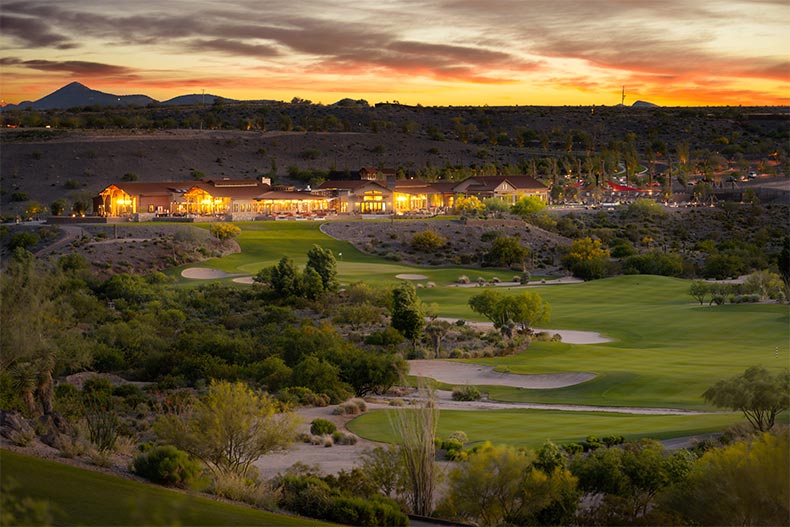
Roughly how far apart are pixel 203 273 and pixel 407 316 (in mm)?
29224

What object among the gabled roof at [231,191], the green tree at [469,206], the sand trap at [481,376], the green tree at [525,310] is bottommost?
the sand trap at [481,376]

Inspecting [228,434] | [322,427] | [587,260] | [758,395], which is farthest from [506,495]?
[587,260]

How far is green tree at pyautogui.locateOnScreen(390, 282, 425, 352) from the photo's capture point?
49250mm

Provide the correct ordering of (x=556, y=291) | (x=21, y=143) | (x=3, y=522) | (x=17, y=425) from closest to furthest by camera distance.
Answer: (x=3, y=522)
(x=17, y=425)
(x=556, y=291)
(x=21, y=143)

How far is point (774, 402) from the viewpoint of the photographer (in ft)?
77.6

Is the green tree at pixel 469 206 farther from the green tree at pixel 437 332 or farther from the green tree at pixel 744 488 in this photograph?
the green tree at pixel 744 488

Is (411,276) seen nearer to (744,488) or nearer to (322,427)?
(322,427)

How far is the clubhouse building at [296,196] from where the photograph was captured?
4109 inches

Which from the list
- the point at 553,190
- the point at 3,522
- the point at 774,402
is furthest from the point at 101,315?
the point at 553,190

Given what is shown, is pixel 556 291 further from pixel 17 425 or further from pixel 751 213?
pixel 751 213

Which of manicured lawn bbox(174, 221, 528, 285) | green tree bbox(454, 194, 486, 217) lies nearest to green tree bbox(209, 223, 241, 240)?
manicured lawn bbox(174, 221, 528, 285)

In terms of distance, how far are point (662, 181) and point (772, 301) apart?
9868 centimetres

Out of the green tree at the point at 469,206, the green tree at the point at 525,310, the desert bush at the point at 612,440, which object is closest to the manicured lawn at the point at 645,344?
the green tree at the point at 525,310

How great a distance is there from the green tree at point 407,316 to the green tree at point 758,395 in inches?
987
